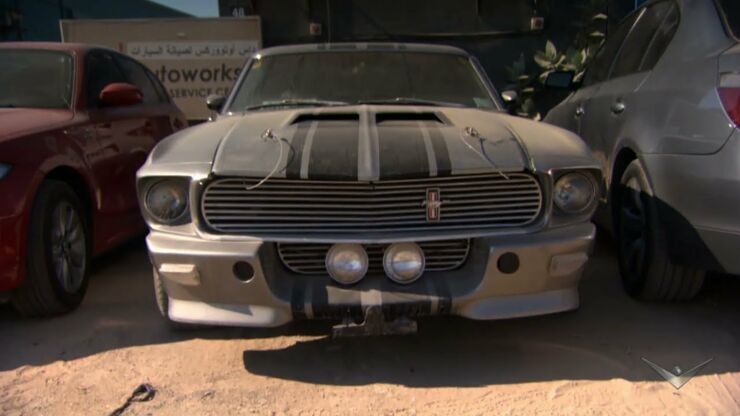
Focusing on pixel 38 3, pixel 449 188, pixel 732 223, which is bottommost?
pixel 732 223

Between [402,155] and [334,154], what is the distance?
292 millimetres

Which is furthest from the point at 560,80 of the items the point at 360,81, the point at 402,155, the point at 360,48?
the point at 402,155

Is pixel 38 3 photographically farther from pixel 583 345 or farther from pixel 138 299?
pixel 583 345

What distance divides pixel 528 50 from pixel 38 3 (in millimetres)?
8019

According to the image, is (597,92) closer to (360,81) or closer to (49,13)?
(360,81)

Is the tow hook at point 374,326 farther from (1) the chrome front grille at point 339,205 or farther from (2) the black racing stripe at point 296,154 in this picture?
(2) the black racing stripe at point 296,154

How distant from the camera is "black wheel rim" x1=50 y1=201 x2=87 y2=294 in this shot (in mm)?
3613

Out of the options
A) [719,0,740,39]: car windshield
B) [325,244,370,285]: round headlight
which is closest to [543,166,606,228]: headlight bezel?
[325,244,370,285]: round headlight

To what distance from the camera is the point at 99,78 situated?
462cm

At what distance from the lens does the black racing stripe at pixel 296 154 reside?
269 centimetres

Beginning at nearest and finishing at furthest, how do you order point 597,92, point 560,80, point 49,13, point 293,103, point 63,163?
1. point 63,163
2. point 293,103
3. point 597,92
4. point 560,80
5. point 49,13

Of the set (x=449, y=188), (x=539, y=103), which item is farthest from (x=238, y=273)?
(x=539, y=103)

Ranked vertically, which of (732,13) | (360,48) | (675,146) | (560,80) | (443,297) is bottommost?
(443,297)

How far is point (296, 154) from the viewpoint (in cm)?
279
